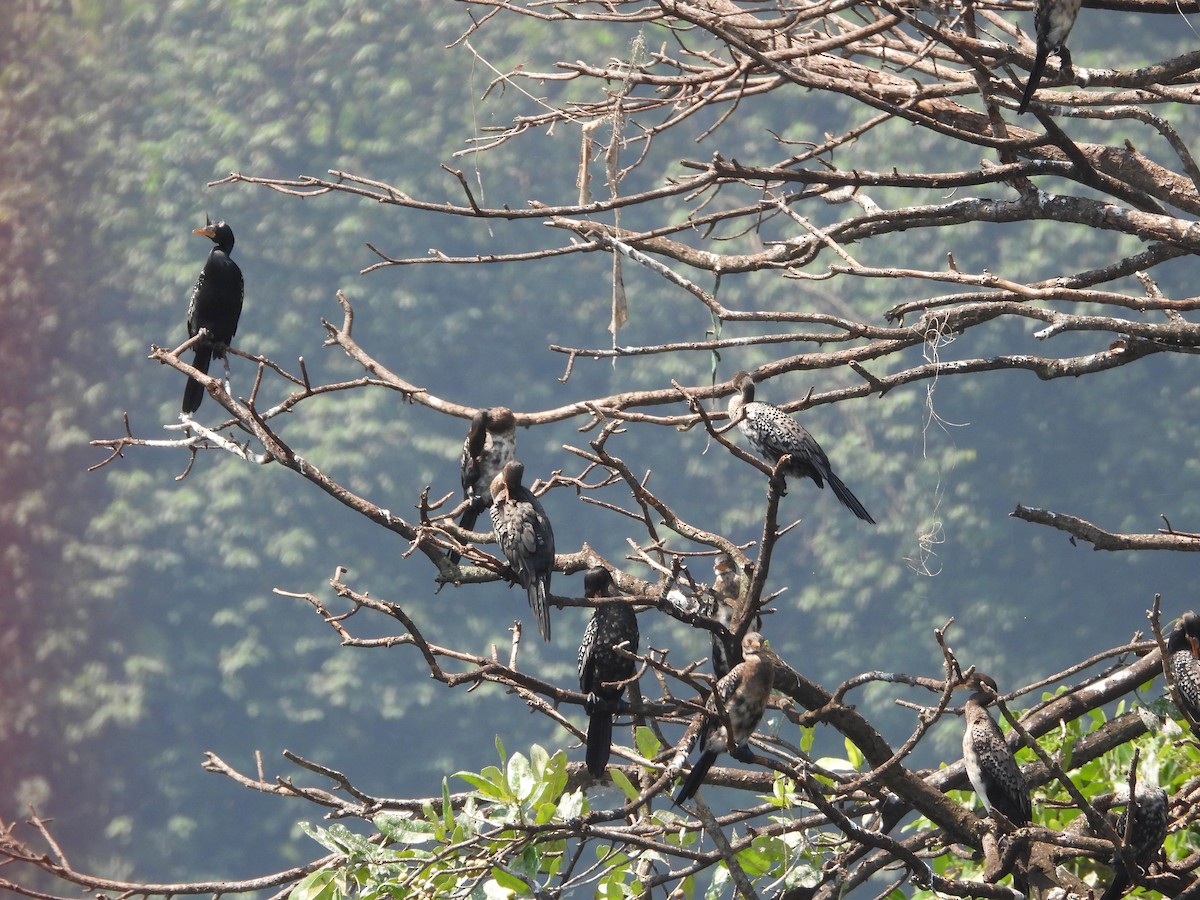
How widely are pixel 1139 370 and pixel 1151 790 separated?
55.9 ft

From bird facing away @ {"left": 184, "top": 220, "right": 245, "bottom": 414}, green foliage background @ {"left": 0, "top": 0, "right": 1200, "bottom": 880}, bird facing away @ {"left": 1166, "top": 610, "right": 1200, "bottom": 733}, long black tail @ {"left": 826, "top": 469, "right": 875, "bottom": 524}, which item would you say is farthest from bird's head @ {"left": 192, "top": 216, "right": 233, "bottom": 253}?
green foliage background @ {"left": 0, "top": 0, "right": 1200, "bottom": 880}

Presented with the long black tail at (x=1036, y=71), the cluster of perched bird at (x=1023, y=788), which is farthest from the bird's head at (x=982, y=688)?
the long black tail at (x=1036, y=71)

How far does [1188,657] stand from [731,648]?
1799mm

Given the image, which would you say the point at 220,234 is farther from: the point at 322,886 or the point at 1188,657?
the point at 1188,657

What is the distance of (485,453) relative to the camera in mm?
4910

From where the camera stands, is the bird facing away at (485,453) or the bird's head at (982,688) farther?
the bird facing away at (485,453)

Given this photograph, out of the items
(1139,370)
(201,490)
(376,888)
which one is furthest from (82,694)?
(376,888)

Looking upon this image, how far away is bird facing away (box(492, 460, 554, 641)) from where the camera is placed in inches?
150

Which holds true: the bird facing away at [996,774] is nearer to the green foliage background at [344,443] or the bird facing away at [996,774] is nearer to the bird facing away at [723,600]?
the bird facing away at [723,600]

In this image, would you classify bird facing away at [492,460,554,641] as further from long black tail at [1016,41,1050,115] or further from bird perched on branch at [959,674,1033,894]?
long black tail at [1016,41,1050,115]

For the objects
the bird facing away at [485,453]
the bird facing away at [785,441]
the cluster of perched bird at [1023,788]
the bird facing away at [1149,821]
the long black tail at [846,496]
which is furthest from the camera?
the bird facing away at [485,453]

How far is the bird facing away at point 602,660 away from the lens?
150 inches

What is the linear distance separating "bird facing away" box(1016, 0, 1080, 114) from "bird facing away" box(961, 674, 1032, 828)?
5.11 feet

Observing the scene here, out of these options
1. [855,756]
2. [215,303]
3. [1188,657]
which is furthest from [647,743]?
[215,303]
